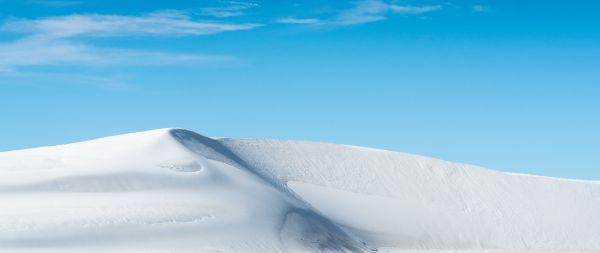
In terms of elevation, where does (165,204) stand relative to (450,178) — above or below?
above

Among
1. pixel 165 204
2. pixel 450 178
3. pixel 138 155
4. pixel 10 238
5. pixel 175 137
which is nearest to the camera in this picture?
pixel 10 238

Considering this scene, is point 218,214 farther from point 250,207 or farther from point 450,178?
point 450,178

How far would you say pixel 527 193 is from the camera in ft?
197

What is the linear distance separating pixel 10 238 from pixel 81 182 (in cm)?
764

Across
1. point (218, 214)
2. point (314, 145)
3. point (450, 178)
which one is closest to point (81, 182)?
point (218, 214)

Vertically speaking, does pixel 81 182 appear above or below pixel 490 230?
above

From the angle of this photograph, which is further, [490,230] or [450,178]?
[450,178]

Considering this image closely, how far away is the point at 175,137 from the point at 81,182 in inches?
426

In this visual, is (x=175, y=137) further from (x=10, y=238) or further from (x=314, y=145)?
(x=10, y=238)

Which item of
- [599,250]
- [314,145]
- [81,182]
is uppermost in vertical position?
Result: [81,182]

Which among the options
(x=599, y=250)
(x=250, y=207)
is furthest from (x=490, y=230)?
(x=250, y=207)

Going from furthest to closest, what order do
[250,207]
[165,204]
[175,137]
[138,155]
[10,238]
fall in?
[175,137] < [138,155] < [250,207] < [165,204] < [10,238]

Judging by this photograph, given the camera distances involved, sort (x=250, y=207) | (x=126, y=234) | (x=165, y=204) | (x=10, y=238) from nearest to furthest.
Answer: (x=10, y=238) → (x=126, y=234) → (x=165, y=204) → (x=250, y=207)

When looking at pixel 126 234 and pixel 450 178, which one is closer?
pixel 126 234
